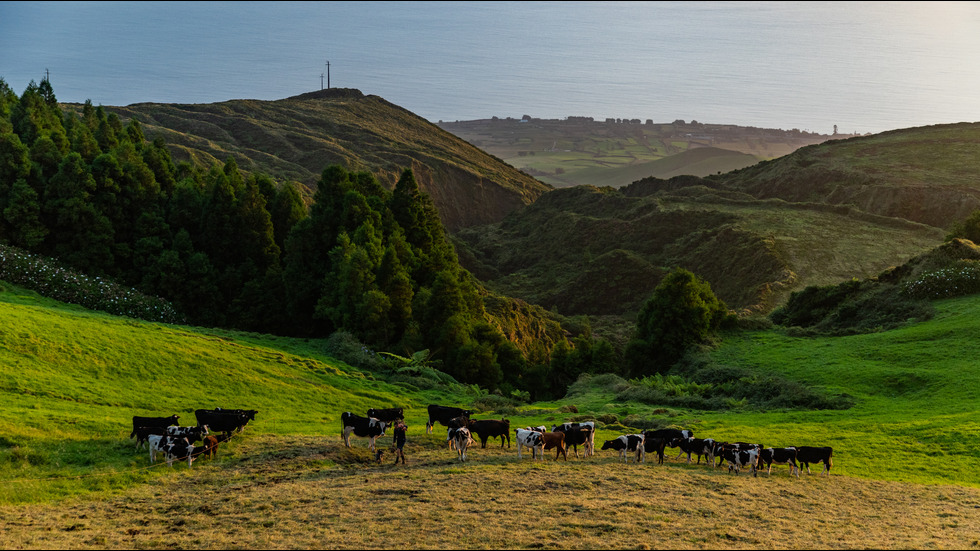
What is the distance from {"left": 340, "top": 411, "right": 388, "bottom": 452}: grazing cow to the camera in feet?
85.7

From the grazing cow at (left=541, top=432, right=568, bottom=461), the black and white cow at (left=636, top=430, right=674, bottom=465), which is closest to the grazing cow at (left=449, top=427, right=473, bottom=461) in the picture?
the grazing cow at (left=541, top=432, right=568, bottom=461)

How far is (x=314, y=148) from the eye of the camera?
156 metres

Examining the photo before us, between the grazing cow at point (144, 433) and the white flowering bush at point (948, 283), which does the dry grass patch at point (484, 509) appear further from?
the white flowering bush at point (948, 283)

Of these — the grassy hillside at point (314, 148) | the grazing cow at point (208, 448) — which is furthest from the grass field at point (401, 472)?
the grassy hillside at point (314, 148)

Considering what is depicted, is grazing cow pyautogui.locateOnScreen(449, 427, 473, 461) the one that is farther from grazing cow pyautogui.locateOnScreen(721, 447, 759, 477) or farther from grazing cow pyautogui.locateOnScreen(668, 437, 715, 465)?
grazing cow pyautogui.locateOnScreen(721, 447, 759, 477)

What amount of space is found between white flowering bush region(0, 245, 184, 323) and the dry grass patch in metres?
37.0

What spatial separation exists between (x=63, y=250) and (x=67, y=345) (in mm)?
30031

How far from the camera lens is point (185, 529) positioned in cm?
1745

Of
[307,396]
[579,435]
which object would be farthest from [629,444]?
[307,396]

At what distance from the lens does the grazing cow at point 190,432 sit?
973 inches

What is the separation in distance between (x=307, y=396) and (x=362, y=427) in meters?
13.4

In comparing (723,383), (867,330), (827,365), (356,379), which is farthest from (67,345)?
(867,330)

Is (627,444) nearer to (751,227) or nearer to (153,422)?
(153,422)

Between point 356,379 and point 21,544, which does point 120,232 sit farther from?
point 21,544
